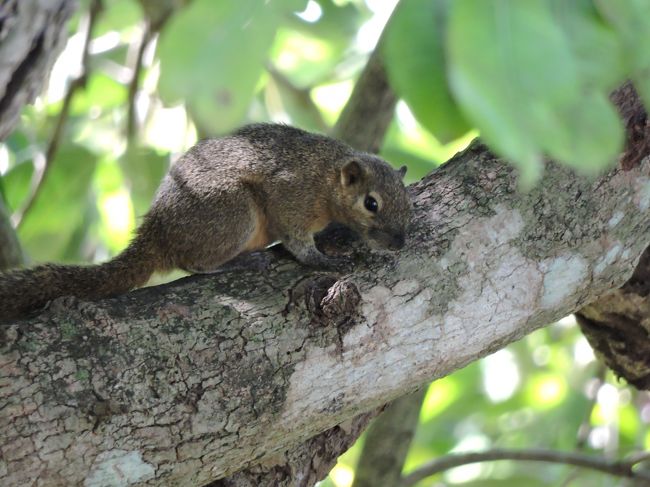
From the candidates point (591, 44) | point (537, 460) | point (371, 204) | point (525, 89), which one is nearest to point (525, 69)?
point (525, 89)

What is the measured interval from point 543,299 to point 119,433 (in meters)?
1.33

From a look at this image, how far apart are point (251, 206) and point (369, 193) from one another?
0.52m

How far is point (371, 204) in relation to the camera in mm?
3773

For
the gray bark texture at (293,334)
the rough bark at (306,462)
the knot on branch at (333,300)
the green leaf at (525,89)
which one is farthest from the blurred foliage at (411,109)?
the rough bark at (306,462)

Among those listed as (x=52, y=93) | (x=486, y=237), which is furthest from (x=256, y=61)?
(x=52, y=93)

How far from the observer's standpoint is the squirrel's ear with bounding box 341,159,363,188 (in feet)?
12.7

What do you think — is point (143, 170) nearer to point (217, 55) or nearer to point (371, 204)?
point (371, 204)

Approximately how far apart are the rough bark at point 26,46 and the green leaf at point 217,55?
7.30 feet

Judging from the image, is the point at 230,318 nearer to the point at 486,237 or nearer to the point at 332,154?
the point at 486,237

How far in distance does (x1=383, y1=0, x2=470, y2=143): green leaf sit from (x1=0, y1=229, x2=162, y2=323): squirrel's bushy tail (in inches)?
71.9

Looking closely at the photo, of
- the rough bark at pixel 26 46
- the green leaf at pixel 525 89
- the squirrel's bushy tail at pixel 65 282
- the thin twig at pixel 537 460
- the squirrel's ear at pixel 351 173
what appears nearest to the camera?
the green leaf at pixel 525 89

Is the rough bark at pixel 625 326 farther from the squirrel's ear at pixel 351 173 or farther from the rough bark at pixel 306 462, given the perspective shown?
the rough bark at pixel 306 462

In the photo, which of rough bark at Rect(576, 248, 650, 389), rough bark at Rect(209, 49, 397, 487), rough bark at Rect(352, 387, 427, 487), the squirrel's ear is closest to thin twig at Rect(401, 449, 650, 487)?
rough bark at Rect(352, 387, 427, 487)

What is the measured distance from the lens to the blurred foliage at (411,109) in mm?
1016
